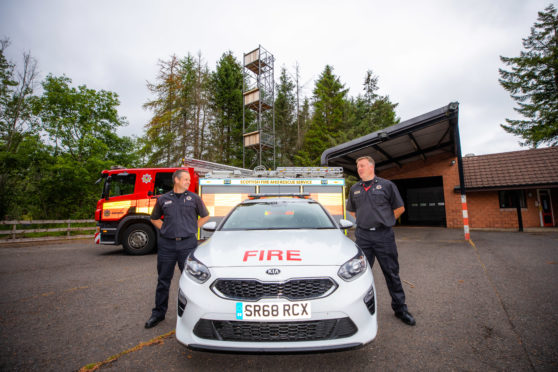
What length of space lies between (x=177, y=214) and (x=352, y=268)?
195 cm

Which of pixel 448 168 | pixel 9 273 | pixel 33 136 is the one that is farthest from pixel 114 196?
pixel 448 168

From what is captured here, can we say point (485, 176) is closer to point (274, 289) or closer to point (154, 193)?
point (154, 193)

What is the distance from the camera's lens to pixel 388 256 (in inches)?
109

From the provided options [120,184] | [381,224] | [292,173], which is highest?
[292,173]

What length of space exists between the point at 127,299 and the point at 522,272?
258 inches

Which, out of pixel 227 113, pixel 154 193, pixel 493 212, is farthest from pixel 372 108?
pixel 154 193

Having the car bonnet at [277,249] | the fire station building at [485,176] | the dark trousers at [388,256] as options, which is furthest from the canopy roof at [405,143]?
the car bonnet at [277,249]

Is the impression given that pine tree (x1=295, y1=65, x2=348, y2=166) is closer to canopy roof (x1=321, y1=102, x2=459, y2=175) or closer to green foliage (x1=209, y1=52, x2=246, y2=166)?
green foliage (x1=209, y1=52, x2=246, y2=166)

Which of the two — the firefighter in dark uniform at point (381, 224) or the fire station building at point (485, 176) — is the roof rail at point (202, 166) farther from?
the fire station building at point (485, 176)

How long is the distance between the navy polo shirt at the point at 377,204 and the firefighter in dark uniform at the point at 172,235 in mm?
1942

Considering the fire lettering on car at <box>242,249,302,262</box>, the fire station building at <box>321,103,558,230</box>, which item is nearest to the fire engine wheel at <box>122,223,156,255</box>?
the fire lettering on car at <box>242,249,302,262</box>

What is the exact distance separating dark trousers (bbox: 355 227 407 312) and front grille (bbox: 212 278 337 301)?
109 centimetres

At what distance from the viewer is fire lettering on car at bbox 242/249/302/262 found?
204 centimetres

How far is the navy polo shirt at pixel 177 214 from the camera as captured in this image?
2.81m
